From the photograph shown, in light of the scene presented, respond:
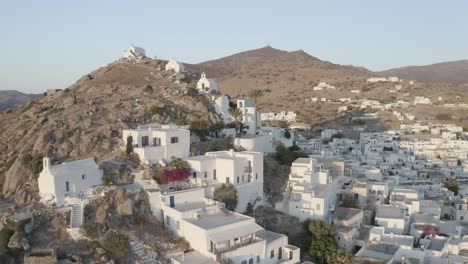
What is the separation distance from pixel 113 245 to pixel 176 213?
14.2 feet

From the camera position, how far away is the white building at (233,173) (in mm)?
28594

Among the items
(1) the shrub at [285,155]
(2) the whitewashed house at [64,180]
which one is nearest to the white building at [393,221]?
(1) the shrub at [285,155]

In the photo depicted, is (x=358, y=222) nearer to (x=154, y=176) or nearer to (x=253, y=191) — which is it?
(x=253, y=191)

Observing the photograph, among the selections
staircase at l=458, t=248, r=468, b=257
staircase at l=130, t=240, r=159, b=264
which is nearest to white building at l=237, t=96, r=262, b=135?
staircase at l=458, t=248, r=468, b=257

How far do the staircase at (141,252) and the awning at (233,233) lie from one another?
332 cm

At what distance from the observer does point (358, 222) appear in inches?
1259

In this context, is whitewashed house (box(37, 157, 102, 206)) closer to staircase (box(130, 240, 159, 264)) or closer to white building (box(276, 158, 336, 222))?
staircase (box(130, 240, 159, 264))

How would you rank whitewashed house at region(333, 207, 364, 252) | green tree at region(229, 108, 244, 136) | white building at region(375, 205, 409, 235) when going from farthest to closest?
green tree at region(229, 108, 244, 136) → white building at region(375, 205, 409, 235) → whitewashed house at region(333, 207, 364, 252)

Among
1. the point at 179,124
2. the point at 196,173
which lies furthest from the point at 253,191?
the point at 179,124

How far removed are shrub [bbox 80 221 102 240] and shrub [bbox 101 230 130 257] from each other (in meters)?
0.58

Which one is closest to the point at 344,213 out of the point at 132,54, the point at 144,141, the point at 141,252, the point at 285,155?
the point at 285,155

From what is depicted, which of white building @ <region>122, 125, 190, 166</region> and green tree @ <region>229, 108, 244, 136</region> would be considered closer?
white building @ <region>122, 125, 190, 166</region>

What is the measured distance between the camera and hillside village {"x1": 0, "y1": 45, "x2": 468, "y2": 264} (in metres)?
21.6

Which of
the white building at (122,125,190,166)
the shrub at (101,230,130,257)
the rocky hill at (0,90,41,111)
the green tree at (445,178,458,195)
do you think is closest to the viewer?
the shrub at (101,230,130,257)
